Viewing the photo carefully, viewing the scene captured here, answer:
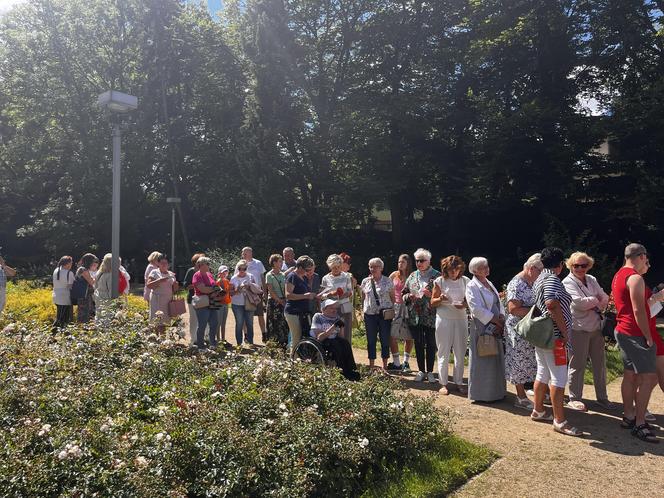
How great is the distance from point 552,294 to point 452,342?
1.87 metres

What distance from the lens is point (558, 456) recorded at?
489 cm

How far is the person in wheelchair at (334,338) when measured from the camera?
6500 mm

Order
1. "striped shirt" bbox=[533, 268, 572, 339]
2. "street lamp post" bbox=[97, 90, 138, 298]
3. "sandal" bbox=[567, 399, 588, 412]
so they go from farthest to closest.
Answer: "street lamp post" bbox=[97, 90, 138, 298] → "sandal" bbox=[567, 399, 588, 412] → "striped shirt" bbox=[533, 268, 572, 339]

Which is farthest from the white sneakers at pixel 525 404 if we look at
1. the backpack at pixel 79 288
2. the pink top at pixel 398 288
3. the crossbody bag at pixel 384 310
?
the backpack at pixel 79 288

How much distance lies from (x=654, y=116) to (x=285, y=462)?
62.4 ft

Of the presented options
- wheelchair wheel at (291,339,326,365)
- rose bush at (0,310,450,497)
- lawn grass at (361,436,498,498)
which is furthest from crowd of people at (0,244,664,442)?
rose bush at (0,310,450,497)

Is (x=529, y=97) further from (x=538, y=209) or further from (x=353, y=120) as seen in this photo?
(x=353, y=120)

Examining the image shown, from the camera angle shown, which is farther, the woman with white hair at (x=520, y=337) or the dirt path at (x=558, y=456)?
the woman with white hair at (x=520, y=337)

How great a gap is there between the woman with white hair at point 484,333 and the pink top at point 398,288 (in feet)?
5.11

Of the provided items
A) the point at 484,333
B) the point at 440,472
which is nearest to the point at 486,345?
the point at 484,333

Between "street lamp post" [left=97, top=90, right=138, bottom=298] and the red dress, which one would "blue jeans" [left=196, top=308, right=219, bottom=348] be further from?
the red dress

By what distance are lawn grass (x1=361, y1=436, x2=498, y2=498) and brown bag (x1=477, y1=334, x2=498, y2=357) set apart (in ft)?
4.72

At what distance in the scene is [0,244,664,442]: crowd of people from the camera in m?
5.40

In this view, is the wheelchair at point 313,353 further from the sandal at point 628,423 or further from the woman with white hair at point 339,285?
the sandal at point 628,423
